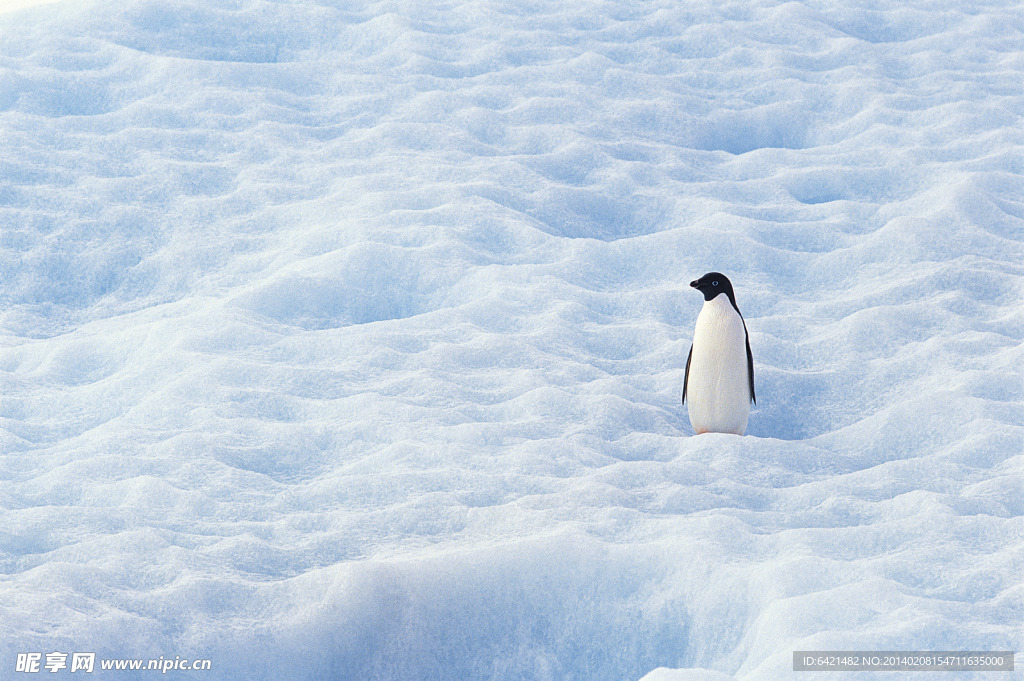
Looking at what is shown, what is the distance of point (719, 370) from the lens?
335 centimetres

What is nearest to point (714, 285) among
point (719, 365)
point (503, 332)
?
point (719, 365)

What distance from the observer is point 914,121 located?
5.68m

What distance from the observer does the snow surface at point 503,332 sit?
2.62 m

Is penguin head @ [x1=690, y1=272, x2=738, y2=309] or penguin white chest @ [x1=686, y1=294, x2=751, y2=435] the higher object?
penguin head @ [x1=690, y1=272, x2=738, y2=309]

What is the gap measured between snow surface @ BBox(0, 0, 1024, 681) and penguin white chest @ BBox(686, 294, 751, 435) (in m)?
0.09

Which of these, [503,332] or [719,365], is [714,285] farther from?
[503,332]

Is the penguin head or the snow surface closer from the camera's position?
the snow surface

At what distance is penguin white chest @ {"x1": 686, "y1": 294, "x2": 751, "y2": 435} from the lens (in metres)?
3.36

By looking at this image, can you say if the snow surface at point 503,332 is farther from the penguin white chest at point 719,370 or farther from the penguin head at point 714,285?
the penguin head at point 714,285

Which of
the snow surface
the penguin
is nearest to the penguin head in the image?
the penguin

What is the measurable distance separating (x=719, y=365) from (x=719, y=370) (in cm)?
2

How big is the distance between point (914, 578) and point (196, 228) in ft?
11.5

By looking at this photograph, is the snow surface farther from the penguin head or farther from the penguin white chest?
the penguin head

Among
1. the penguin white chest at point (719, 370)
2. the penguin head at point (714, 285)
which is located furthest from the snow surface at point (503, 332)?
the penguin head at point (714, 285)
